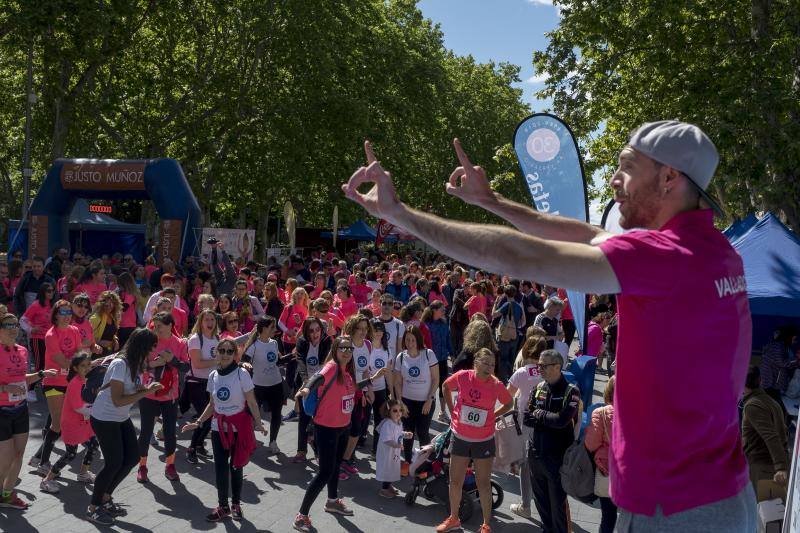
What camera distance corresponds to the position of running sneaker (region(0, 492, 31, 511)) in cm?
698

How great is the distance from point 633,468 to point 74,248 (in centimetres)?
2884

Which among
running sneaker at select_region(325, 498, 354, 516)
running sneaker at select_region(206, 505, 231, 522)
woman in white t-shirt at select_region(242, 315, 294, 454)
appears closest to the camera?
running sneaker at select_region(206, 505, 231, 522)

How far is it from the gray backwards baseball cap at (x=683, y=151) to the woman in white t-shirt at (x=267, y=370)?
8004 mm

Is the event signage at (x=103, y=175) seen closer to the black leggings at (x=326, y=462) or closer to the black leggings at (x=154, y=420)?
the black leggings at (x=154, y=420)

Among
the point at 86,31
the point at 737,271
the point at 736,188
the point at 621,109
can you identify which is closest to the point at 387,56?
the point at 86,31

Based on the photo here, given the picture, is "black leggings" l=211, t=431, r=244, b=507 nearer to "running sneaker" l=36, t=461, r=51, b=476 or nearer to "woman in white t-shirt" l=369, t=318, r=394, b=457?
"running sneaker" l=36, t=461, r=51, b=476

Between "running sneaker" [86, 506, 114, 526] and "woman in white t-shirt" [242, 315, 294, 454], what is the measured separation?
Answer: 2687 millimetres

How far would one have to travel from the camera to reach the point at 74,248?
1096 inches

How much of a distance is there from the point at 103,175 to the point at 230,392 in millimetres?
15777

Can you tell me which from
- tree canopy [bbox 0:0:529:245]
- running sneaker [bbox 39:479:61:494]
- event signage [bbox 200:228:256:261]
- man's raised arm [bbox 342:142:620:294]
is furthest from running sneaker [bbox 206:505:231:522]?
tree canopy [bbox 0:0:529:245]

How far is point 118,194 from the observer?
21406mm

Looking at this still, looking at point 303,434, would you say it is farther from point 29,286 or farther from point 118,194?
point 118,194

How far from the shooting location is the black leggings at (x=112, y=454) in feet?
22.7

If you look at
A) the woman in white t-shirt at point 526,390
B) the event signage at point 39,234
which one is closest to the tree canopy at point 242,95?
the event signage at point 39,234
